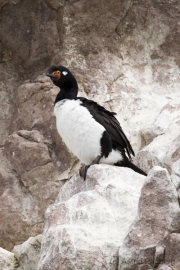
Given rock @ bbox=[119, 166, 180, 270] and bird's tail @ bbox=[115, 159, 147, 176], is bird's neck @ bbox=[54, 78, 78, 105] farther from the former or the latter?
rock @ bbox=[119, 166, 180, 270]

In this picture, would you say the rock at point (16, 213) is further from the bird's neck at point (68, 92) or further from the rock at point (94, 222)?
the rock at point (94, 222)

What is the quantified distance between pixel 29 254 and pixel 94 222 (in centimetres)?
103

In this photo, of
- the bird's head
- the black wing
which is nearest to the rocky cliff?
the black wing

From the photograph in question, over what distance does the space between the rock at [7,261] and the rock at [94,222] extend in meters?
0.84

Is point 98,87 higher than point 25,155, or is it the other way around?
point 98,87

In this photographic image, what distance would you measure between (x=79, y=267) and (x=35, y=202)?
3.26 metres

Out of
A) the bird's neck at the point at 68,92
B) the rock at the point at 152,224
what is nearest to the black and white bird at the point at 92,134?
the bird's neck at the point at 68,92

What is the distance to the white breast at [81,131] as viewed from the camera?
320 inches

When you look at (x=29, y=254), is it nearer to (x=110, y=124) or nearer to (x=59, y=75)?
(x=110, y=124)

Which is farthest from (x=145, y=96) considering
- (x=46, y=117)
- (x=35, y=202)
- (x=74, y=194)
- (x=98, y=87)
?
(x=74, y=194)

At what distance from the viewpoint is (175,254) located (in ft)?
18.4

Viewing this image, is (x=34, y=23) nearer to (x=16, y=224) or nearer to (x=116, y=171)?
(x=16, y=224)

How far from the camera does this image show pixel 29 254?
7.31 meters

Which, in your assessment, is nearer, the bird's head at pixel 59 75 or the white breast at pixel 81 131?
the white breast at pixel 81 131
